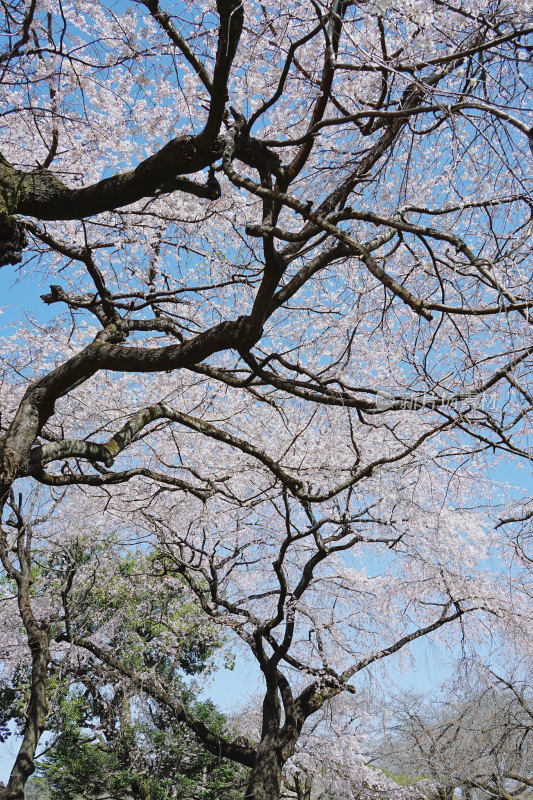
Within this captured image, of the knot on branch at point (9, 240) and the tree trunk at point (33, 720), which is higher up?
the knot on branch at point (9, 240)

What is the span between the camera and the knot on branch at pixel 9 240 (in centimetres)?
308

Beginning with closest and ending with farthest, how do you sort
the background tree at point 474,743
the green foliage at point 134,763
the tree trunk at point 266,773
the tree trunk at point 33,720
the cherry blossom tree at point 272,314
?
Result: the cherry blossom tree at point 272,314 → the tree trunk at point 33,720 → the tree trunk at point 266,773 → the background tree at point 474,743 → the green foliage at point 134,763

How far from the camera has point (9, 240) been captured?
3.16 metres

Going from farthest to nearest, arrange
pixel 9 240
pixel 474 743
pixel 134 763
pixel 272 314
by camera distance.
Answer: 1. pixel 134 763
2. pixel 474 743
3. pixel 272 314
4. pixel 9 240

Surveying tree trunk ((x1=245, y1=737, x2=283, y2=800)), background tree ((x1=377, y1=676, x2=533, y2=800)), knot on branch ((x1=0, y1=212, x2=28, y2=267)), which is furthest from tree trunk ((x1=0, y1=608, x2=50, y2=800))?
background tree ((x1=377, y1=676, x2=533, y2=800))

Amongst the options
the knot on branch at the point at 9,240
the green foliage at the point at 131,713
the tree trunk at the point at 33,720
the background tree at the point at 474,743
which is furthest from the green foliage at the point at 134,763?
the knot on branch at the point at 9,240

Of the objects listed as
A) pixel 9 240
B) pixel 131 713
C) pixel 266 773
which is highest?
pixel 9 240

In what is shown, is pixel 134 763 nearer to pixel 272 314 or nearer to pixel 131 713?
pixel 131 713

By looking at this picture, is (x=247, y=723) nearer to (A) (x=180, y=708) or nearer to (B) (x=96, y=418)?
(A) (x=180, y=708)

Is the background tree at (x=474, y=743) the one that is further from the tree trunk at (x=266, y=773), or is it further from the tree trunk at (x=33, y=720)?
the tree trunk at (x=33, y=720)

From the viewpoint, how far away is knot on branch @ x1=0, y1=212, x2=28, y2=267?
308cm

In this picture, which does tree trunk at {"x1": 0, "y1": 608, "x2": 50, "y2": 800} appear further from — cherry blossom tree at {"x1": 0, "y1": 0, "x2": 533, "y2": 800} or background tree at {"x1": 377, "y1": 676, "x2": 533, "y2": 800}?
background tree at {"x1": 377, "y1": 676, "x2": 533, "y2": 800}

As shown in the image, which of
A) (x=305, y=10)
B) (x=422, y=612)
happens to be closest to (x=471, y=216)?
(x=305, y=10)

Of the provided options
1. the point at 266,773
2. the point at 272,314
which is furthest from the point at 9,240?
the point at 266,773
